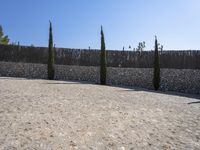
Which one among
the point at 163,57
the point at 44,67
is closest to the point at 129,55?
the point at 163,57

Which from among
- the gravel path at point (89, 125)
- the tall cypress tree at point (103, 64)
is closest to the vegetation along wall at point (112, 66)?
the tall cypress tree at point (103, 64)

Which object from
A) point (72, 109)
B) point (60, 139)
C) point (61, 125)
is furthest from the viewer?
point (72, 109)

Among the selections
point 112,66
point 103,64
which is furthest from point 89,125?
point 112,66

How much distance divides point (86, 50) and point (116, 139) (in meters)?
20.4

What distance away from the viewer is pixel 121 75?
83.7 ft

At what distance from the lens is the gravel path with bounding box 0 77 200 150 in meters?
6.87

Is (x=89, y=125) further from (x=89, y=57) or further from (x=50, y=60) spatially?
(x=89, y=57)

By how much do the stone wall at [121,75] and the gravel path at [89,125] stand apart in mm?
11674

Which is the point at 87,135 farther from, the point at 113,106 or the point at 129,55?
the point at 129,55

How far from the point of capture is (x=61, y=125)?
8.03 metres

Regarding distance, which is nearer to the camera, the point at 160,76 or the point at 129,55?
the point at 160,76

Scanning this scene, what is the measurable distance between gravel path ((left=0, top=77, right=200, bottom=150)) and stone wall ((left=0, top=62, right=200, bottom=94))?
11674mm

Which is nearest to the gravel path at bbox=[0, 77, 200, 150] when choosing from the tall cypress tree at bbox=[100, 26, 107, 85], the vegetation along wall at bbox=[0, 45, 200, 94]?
the vegetation along wall at bbox=[0, 45, 200, 94]

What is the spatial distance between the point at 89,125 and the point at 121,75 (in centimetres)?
1737
